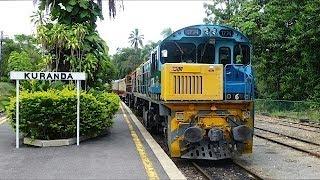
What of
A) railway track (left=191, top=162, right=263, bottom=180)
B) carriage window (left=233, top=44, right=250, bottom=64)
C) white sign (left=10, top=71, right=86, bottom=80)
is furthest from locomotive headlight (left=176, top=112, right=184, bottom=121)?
white sign (left=10, top=71, right=86, bottom=80)

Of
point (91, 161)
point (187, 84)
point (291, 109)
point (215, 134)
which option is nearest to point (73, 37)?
point (187, 84)

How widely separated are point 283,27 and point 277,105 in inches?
247

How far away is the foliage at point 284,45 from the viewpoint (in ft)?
101

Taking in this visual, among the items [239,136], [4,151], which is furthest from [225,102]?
[4,151]

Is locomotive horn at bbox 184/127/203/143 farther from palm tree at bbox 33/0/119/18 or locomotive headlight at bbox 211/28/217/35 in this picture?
palm tree at bbox 33/0/119/18

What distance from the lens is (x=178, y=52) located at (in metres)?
12.5

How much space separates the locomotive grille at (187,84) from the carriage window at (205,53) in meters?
1.43

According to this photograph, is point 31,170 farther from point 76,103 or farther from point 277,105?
point 277,105

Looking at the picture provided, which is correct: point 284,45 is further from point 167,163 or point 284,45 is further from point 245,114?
point 167,163

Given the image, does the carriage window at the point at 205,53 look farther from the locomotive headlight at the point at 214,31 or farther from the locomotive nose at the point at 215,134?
the locomotive nose at the point at 215,134

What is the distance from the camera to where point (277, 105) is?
1348 inches

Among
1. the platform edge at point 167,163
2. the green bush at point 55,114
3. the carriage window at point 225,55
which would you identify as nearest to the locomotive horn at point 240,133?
the platform edge at point 167,163

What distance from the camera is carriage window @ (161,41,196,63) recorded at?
12.5 metres

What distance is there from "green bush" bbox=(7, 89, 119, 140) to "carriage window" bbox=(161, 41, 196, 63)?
258 centimetres
